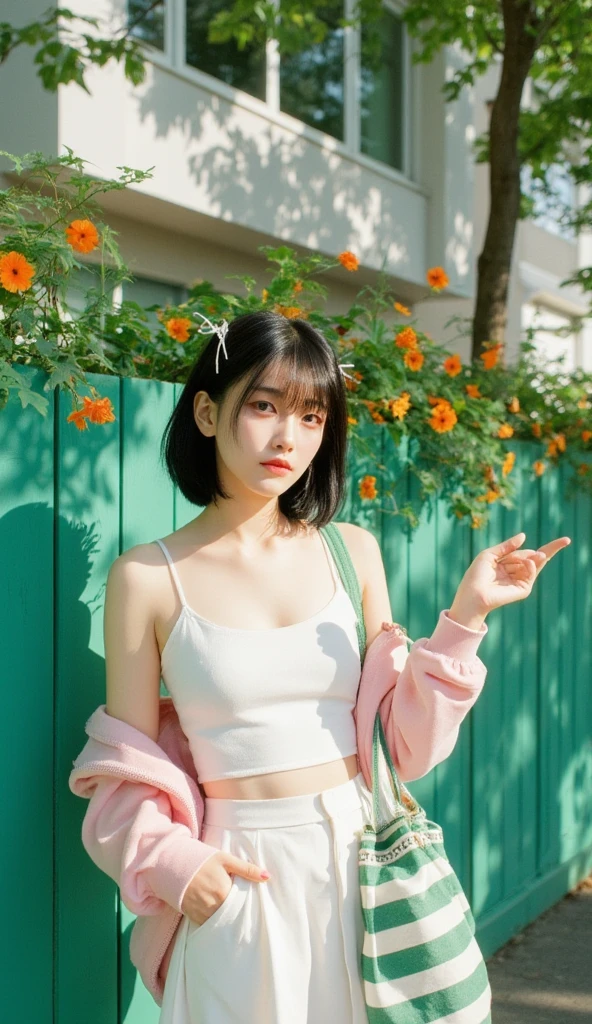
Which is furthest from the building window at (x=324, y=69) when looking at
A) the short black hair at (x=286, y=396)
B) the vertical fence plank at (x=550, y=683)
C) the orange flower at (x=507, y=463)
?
the short black hair at (x=286, y=396)

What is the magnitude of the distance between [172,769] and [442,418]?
180 cm

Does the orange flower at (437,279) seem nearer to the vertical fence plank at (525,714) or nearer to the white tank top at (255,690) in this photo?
the vertical fence plank at (525,714)

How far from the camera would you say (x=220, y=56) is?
8.68 metres

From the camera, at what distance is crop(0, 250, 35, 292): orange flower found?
6.48ft

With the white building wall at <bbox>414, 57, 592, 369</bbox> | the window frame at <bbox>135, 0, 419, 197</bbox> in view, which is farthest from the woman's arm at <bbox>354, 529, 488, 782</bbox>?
the white building wall at <bbox>414, 57, 592, 369</bbox>

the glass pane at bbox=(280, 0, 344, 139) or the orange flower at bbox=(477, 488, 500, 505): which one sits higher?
the glass pane at bbox=(280, 0, 344, 139)

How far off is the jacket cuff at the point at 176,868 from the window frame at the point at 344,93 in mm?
6456

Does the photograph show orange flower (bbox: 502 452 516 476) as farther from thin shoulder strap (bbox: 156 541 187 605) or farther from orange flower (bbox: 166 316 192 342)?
thin shoulder strap (bbox: 156 541 187 605)

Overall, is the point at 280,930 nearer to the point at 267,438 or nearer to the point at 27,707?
the point at 27,707

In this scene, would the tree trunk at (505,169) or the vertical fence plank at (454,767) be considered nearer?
the vertical fence plank at (454,767)

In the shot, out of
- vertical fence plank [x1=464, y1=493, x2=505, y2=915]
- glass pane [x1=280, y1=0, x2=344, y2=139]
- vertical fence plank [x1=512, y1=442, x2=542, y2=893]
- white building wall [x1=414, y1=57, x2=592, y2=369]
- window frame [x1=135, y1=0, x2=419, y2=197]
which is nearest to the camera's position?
vertical fence plank [x1=464, y1=493, x2=505, y2=915]

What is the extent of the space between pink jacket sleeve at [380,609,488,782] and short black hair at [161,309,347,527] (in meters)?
0.40

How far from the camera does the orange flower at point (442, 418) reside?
3451 millimetres

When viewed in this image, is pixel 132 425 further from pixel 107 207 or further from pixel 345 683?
pixel 107 207
